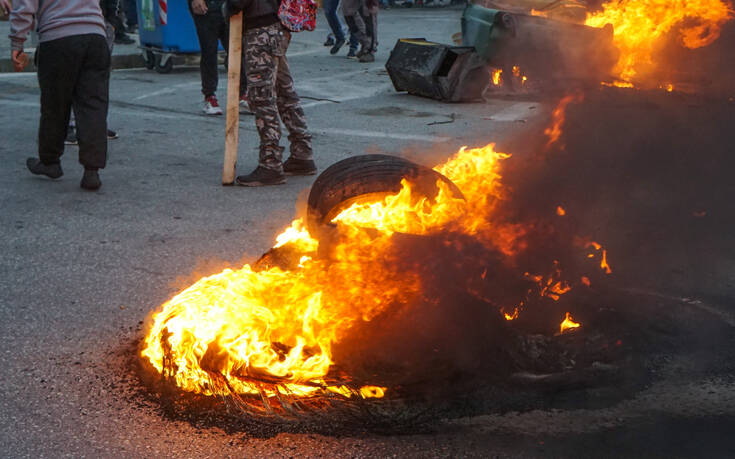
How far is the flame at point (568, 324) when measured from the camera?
353 cm

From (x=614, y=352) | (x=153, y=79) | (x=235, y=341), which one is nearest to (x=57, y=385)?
(x=235, y=341)

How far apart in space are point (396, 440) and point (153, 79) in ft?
36.0

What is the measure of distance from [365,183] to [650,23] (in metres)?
5.61

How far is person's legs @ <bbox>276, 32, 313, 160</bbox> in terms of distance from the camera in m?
6.22

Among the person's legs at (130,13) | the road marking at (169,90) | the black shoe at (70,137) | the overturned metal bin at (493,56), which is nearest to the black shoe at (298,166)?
the black shoe at (70,137)

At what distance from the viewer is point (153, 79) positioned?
12.7 meters

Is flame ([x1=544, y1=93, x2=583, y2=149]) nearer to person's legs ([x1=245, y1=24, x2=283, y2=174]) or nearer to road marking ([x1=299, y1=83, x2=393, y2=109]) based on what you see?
person's legs ([x1=245, y1=24, x2=283, y2=174])

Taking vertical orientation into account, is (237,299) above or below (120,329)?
above

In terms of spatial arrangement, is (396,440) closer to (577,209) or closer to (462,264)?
(462,264)

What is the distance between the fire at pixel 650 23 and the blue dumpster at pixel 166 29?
6.63 metres

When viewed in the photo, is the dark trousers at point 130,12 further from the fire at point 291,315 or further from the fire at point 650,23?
the fire at point 291,315

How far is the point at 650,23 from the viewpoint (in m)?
8.10

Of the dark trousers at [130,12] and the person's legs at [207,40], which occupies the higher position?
the person's legs at [207,40]

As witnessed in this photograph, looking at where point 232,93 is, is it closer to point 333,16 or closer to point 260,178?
point 260,178
